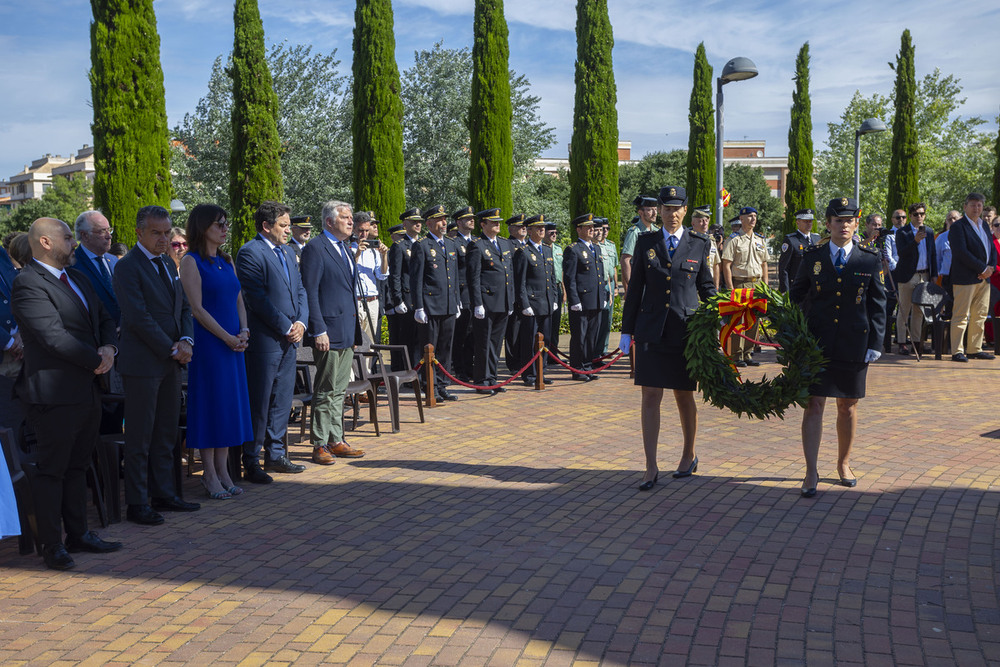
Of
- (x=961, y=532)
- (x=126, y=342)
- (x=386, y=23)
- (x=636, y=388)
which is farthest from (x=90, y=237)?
(x=386, y=23)

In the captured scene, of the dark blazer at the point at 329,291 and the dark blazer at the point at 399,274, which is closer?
the dark blazer at the point at 329,291

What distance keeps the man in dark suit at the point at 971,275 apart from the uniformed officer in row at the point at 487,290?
6.88 metres

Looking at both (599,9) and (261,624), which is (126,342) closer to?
(261,624)

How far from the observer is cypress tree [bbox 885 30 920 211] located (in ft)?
107

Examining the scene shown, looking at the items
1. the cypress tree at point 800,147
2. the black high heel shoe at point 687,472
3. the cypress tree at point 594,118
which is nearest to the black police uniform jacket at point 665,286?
the black high heel shoe at point 687,472

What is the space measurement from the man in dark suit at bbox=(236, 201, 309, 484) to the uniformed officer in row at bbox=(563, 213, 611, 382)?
5.67 m

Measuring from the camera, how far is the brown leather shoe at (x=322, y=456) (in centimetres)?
780

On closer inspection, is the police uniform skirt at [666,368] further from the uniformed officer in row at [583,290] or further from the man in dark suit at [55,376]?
the uniformed officer in row at [583,290]

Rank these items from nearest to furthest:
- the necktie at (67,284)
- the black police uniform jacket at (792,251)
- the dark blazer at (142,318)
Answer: the necktie at (67,284)
the dark blazer at (142,318)
the black police uniform jacket at (792,251)

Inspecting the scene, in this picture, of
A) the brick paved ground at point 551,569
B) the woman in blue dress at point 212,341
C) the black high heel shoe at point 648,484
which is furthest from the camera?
the black high heel shoe at point 648,484

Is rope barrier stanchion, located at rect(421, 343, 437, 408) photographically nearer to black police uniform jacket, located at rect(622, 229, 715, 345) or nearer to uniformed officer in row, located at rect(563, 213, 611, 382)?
uniformed officer in row, located at rect(563, 213, 611, 382)

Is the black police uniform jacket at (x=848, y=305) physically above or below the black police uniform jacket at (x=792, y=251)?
below

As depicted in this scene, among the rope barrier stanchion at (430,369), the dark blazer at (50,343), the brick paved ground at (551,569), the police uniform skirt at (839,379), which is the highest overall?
the dark blazer at (50,343)

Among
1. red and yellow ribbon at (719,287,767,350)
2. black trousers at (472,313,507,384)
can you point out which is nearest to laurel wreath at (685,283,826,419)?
red and yellow ribbon at (719,287,767,350)
